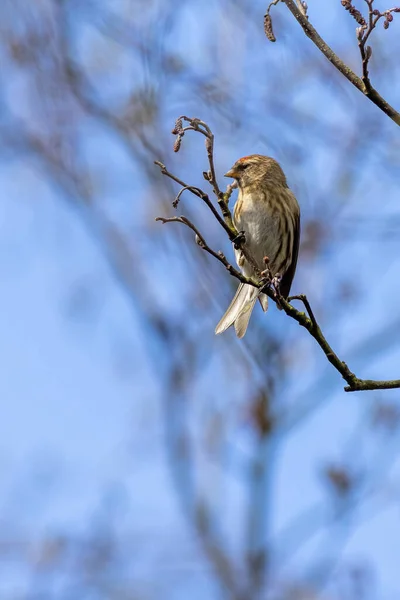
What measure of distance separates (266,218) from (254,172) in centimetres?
31

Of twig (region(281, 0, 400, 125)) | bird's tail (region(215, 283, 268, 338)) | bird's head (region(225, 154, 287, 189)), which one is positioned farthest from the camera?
bird's head (region(225, 154, 287, 189))

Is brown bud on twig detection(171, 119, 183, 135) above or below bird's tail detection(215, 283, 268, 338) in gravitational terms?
below

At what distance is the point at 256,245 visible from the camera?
5.36 meters

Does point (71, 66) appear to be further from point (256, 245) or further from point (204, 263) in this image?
point (256, 245)

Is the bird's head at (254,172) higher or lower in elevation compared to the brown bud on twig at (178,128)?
higher

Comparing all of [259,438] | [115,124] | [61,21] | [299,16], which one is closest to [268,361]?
[259,438]

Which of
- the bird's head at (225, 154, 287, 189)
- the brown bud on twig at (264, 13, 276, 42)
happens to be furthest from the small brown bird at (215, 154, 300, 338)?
the brown bud on twig at (264, 13, 276, 42)

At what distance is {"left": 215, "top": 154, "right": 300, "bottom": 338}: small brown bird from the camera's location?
212 inches

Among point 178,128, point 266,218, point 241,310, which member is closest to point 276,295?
point 178,128

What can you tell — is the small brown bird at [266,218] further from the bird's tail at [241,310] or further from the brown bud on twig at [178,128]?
the brown bud on twig at [178,128]

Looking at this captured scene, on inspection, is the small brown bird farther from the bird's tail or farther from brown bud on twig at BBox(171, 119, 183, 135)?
brown bud on twig at BBox(171, 119, 183, 135)

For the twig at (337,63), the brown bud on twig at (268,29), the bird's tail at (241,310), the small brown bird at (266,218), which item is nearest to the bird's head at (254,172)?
the small brown bird at (266,218)

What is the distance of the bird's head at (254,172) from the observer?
5523 millimetres

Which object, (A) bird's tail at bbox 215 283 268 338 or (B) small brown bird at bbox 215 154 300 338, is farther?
(B) small brown bird at bbox 215 154 300 338
